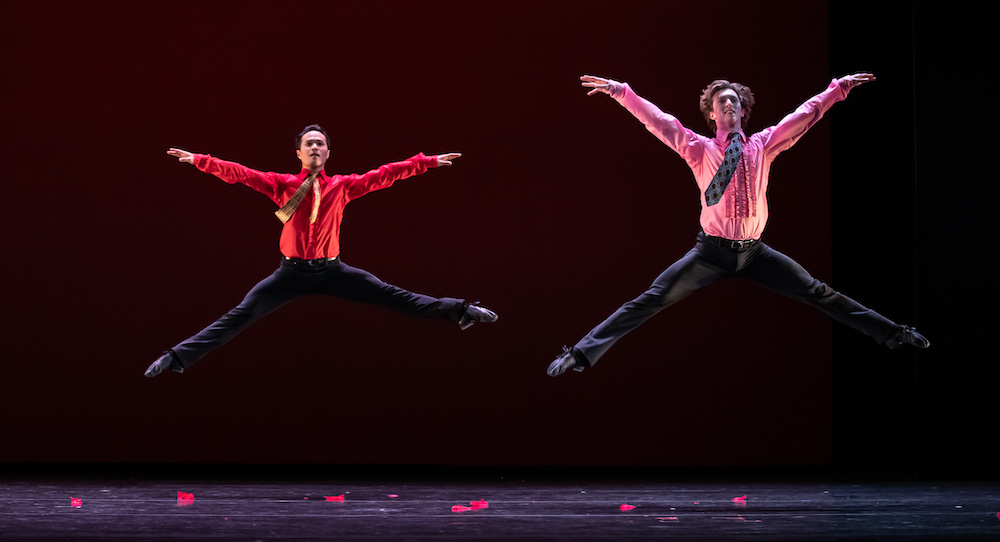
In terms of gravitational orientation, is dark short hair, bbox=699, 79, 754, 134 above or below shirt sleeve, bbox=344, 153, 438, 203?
above

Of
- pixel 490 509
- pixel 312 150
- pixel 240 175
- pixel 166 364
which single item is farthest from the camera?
pixel 312 150

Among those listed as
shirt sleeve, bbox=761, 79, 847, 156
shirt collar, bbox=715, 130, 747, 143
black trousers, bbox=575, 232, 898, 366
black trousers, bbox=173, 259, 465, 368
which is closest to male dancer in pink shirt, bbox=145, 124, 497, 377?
black trousers, bbox=173, 259, 465, 368

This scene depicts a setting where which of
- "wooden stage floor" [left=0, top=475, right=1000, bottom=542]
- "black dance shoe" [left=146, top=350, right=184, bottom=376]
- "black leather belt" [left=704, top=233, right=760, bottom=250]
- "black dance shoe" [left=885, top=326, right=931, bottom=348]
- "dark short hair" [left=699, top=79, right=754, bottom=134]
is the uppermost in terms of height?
"dark short hair" [left=699, top=79, right=754, bottom=134]

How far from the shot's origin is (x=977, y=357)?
15.8 ft

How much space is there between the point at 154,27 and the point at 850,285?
4.37m

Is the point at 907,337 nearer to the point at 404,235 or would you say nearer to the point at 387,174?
the point at 387,174

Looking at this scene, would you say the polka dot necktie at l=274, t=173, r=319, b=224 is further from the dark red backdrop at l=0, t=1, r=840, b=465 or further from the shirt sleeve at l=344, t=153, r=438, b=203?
the dark red backdrop at l=0, t=1, r=840, b=465

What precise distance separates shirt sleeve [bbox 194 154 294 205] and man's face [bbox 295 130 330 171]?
0.12 m

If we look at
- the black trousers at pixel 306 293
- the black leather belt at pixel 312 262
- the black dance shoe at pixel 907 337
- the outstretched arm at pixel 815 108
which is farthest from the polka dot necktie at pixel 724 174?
the black leather belt at pixel 312 262

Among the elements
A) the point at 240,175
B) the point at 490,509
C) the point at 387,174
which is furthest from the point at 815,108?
the point at 240,175

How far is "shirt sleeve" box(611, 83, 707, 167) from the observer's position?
395 cm

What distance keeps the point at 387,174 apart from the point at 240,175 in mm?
690

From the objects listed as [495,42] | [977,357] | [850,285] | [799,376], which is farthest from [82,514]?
[977,357]

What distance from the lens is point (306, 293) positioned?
4.12m
